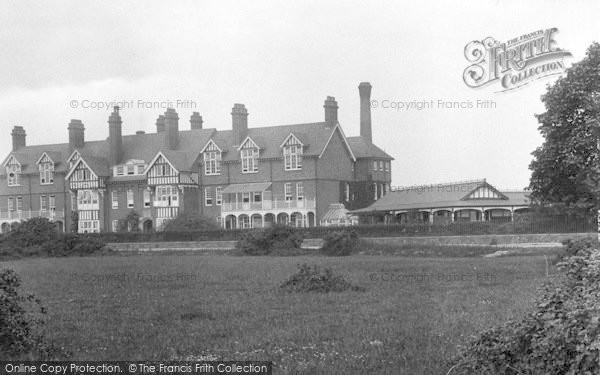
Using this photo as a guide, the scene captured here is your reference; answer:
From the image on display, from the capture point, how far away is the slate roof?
51.9m

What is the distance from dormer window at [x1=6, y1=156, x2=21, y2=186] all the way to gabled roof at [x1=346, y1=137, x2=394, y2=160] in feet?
Answer: 119

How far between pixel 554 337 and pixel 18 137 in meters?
82.3

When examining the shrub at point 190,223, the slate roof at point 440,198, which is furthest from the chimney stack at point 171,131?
the slate roof at point 440,198

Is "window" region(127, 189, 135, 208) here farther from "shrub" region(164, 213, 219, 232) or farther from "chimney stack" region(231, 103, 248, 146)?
"shrub" region(164, 213, 219, 232)

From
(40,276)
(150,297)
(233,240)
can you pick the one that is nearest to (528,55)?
(150,297)

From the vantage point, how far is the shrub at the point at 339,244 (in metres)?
38.3

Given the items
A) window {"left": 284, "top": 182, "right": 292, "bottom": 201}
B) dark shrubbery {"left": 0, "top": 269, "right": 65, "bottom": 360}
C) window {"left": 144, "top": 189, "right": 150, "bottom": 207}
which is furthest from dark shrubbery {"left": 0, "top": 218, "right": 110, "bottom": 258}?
dark shrubbery {"left": 0, "top": 269, "right": 65, "bottom": 360}

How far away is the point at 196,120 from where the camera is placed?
76938 mm

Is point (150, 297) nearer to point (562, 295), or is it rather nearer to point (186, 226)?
point (562, 295)

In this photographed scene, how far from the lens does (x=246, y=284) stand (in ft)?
63.3

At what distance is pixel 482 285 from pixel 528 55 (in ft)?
19.7

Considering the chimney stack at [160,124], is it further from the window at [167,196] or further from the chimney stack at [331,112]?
the chimney stack at [331,112]

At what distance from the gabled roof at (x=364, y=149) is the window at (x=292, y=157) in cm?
729

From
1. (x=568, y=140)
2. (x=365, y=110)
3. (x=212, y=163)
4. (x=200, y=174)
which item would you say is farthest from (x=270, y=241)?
(x=365, y=110)
